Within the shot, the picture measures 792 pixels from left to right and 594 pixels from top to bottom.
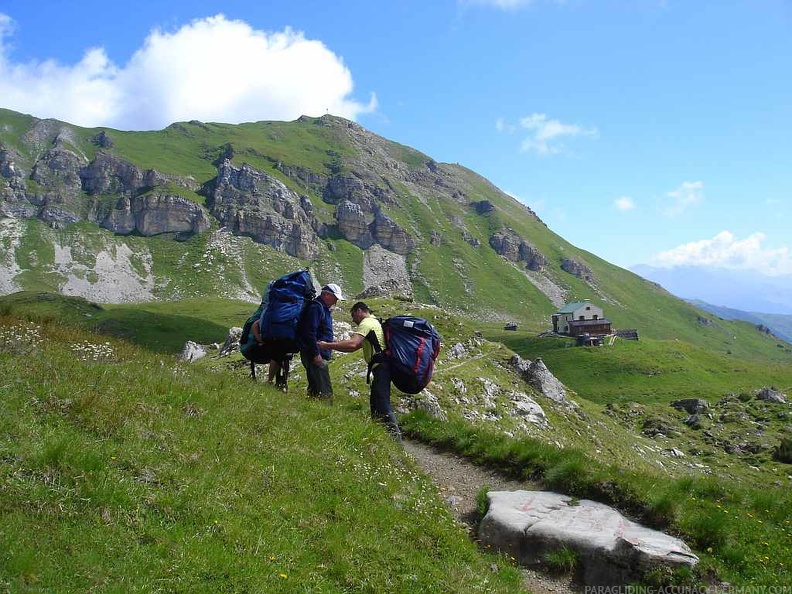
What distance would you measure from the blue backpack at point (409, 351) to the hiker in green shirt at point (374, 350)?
0.23m

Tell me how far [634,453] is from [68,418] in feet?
153

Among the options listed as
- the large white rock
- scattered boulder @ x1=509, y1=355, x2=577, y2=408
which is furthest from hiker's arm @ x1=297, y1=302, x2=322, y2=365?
scattered boulder @ x1=509, y1=355, x2=577, y2=408

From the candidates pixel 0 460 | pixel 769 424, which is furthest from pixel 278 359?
pixel 769 424

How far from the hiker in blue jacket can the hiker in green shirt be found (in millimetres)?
351

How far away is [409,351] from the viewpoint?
12016mm

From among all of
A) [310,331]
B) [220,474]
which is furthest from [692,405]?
[220,474]

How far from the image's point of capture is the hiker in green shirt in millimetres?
11977

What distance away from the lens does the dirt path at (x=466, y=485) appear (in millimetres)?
7961

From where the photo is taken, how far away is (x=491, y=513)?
31.3ft

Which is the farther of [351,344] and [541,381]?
[541,381]

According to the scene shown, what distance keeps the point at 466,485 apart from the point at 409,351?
3.61 metres

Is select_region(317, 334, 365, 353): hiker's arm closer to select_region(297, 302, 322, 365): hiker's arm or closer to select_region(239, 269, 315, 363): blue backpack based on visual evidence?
select_region(297, 302, 322, 365): hiker's arm

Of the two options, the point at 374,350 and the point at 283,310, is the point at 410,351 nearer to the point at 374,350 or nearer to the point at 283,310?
the point at 374,350

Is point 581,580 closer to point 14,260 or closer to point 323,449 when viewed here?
point 323,449
